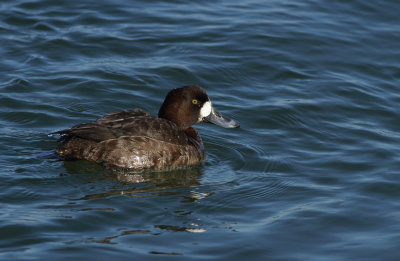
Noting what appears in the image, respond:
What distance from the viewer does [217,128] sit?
1009 centimetres

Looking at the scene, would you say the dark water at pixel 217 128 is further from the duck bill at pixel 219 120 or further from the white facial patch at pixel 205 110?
the white facial patch at pixel 205 110

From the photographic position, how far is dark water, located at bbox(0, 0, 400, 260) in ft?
21.8

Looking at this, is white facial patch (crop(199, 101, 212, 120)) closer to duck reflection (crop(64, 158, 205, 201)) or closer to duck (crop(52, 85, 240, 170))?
duck (crop(52, 85, 240, 170))

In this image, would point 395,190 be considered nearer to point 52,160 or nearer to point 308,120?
point 308,120

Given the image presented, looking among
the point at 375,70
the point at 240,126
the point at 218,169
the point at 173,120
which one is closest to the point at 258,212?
the point at 218,169

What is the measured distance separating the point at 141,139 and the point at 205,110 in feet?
3.77

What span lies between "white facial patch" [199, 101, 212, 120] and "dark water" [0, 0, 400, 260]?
1.69 feet

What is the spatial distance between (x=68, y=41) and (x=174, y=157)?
4.53 meters

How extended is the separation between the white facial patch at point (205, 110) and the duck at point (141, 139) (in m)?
0.09

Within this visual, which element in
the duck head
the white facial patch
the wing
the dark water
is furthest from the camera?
the white facial patch

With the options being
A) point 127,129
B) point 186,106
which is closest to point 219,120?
point 186,106

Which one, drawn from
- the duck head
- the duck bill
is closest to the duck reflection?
the duck head

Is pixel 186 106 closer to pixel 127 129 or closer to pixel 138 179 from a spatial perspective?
pixel 127 129

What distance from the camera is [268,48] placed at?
40.8ft
